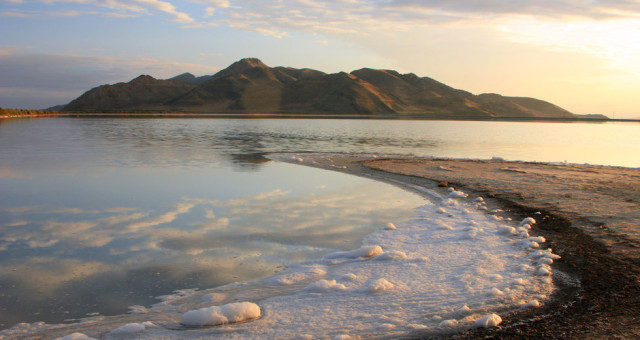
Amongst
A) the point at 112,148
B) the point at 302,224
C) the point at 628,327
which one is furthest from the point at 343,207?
the point at 112,148

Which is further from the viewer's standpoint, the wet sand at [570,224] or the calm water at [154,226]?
the calm water at [154,226]

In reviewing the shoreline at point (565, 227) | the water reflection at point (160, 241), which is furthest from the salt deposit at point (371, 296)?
the water reflection at point (160, 241)

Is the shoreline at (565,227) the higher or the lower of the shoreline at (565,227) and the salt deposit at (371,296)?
the higher

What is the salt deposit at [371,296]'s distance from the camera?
5.02 meters

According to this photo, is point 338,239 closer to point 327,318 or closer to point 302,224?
point 302,224

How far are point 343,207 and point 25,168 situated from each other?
12.4 m

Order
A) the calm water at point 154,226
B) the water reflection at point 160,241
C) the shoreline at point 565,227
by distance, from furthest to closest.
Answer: the calm water at point 154,226 → the water reflection at point 160,241 → the shoreline at point 565,227

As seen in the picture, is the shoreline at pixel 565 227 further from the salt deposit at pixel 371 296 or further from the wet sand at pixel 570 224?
the salt deposit at pixel 371 296

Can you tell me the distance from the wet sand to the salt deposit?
32cm

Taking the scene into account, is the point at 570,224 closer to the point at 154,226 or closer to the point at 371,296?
the point at 371,296

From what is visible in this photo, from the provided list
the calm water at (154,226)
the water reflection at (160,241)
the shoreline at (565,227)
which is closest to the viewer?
the shoreline at (565,227)

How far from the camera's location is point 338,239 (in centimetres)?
878

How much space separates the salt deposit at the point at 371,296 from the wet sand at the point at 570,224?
0.32 m

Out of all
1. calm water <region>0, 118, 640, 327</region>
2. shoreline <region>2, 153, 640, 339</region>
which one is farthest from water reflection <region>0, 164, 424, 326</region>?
shoreline <region>2, 153, 640, 339</region>
